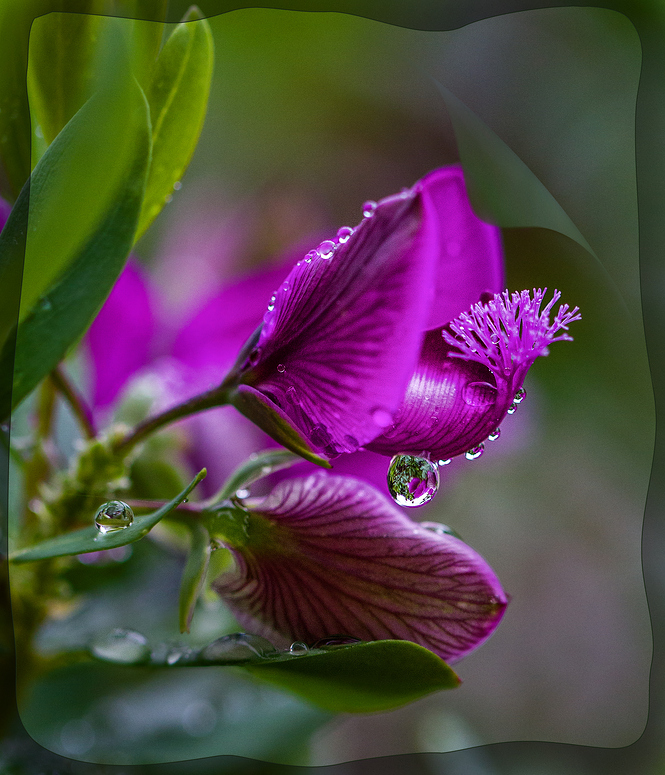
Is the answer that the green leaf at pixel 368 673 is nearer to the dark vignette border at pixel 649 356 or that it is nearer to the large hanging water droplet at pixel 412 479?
the large hanging water droplet at pixel 412 479

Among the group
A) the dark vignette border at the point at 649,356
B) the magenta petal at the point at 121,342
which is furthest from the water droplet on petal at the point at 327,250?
the magenta petal at the point at 121,342

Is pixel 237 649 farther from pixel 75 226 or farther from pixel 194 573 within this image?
pixel 75 226

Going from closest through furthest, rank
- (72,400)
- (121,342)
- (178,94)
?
(178,94) < (72,400) < (121,342)

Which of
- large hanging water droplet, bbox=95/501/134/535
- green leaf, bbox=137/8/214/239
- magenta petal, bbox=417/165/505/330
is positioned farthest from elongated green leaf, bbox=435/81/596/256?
large hanging water droplet, bbox=95/501/134/535

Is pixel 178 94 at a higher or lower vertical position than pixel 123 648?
higher

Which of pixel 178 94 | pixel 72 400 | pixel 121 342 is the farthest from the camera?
pixel 121 342

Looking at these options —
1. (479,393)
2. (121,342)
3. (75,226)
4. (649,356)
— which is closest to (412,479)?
(479,393)
